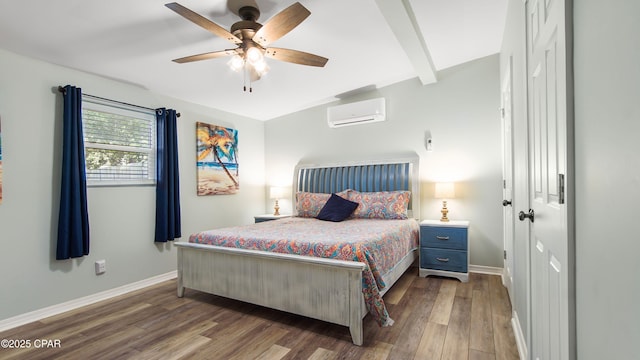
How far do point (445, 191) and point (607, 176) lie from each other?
3.17m

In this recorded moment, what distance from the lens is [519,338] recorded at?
2086 millimetres

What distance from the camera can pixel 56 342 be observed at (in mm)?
2307

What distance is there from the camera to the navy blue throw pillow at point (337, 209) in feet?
12.8

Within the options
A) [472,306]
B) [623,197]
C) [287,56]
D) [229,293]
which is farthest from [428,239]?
[623,197]

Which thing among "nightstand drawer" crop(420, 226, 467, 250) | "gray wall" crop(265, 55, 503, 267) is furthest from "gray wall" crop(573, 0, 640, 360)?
"gray wall" crop(265, 55, 503, 267)

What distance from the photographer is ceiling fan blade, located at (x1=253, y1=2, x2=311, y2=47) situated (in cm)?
195

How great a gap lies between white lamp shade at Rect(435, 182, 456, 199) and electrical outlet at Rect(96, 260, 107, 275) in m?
3.85

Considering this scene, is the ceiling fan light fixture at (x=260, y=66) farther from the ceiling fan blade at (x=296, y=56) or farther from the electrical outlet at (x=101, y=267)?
the electrical outlet at (x=101, y=267)

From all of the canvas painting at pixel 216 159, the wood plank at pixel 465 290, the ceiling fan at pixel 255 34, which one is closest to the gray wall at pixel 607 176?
the ceiling fan at pixel 255 34

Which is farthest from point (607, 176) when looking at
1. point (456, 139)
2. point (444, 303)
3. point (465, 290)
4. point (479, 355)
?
point (456, 139)

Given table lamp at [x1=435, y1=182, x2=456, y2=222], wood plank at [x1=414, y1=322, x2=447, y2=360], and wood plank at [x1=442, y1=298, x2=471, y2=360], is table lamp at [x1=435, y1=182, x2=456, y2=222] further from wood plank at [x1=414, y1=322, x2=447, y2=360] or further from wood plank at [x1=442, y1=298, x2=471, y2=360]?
wood plank at [x1=414, y1=322, x2=447, y2=360]

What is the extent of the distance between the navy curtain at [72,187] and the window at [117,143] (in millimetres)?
178

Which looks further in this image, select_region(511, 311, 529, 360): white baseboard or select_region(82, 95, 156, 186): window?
select_region(82, 95, 156, 186): window

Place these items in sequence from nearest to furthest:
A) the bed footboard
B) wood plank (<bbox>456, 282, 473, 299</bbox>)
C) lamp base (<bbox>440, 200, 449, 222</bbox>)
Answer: the bed footboard
wood plank (<bbox>456, 282, 473, 299</bbox>)
lamp base (<bbox>440, 200, 449, 222</bbox>)
